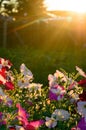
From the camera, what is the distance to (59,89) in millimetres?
2793

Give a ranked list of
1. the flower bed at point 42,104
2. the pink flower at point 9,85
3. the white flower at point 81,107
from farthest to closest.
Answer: the pink flower at point 9,85, the white flower at point 81,107, the flower bed at point 42,104

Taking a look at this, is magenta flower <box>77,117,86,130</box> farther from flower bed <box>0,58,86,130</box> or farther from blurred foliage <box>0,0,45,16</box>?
blurred foliage <box>0,0,45,16</box>

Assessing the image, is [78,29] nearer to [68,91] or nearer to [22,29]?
[22,29]

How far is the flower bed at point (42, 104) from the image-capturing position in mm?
2477

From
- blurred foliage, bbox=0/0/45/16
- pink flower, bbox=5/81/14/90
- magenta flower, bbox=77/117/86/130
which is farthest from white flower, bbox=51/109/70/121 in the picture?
blurred foliage, bbox=0/0/45/16

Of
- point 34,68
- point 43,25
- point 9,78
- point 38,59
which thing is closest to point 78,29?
point 43,25

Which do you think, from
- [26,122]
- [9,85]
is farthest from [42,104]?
[26,122]

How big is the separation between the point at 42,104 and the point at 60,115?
1.11 feet

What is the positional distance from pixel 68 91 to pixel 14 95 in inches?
15.9

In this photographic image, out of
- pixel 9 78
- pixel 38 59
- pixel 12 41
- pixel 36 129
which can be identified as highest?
pixel 12 41

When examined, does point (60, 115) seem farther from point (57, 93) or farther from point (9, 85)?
point (9, 85)

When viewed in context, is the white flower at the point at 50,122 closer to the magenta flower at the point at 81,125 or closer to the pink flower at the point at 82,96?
the magenta flower at the point at 81,125

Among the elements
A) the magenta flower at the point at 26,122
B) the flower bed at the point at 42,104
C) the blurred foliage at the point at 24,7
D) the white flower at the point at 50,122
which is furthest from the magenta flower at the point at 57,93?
the blurred foliage at the point at 24,7

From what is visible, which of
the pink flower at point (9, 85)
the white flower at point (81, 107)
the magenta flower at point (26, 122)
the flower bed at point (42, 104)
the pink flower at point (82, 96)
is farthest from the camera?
the pink flower at point (9, 85)
